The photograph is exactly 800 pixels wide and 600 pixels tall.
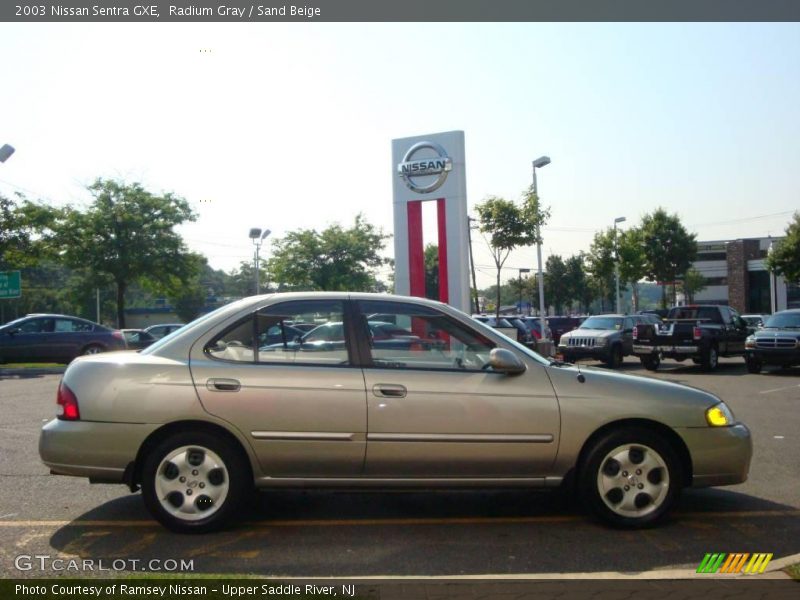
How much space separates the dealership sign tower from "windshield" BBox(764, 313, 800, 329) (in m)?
7.97

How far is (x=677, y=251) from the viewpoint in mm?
49375

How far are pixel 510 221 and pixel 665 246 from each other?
946 inches

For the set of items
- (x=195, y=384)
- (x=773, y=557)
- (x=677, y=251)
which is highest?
(x=677, y=251)

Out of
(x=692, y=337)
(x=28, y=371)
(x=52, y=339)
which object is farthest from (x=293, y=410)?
(x=28, y=371)

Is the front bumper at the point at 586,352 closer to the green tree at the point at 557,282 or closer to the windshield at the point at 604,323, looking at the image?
the windshield at the point at 604,323

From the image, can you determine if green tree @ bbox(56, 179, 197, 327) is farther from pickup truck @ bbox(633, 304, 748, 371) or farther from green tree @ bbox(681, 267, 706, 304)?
green tree @ bbox(681, 267, 706, 304)

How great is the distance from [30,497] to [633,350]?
1872 centimetres

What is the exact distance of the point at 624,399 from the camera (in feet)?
18.1

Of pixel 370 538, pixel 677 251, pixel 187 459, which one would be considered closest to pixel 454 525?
pixel 370 538

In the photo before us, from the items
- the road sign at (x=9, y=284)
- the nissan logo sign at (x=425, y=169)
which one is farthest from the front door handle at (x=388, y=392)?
the road sign at (x=9, y=284)

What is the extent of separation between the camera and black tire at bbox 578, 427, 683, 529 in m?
5.46

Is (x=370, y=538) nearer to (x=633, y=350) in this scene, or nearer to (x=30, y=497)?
(x=30, y=497)

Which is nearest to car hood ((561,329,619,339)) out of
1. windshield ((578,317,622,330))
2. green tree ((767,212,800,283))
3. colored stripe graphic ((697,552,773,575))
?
windshield ((578,317,622,330))

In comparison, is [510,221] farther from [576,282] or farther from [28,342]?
[576,282]
